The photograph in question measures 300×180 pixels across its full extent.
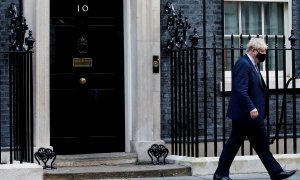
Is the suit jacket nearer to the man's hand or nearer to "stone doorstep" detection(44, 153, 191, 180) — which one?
the man's hand

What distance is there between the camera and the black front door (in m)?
11.6

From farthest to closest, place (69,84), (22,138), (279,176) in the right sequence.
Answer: (69,84) < (22,138) < (279,176)

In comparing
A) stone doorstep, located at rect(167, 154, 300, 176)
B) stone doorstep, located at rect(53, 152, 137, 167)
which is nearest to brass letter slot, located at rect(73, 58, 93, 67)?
stone doorstep, located at rect(53, 152, 137, 167)

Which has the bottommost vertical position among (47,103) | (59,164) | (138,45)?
(59,164)

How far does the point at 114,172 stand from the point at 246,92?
7.41 feet

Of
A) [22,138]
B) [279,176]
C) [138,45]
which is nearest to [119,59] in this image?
[138,45]

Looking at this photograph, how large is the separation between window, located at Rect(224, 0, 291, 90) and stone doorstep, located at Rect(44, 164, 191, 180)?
2.26 m

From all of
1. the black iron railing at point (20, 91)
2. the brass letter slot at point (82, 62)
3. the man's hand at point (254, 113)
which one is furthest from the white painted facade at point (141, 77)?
the man's hand at point (254, 113)

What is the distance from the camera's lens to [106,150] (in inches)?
469

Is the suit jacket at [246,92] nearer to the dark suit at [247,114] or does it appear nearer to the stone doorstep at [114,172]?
the dark suit at [247,114]

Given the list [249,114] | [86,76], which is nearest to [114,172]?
[86,76]

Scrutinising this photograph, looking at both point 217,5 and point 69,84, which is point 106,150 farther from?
point 217,5

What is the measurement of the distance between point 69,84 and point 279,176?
3.78m

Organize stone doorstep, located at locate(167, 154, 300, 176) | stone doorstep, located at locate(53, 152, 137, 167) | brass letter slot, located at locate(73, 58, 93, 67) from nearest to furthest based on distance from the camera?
1. stone doorstep, located at locate(167, 154, 300, 176)
2. stone doorstep, located at locate(53, 152, 137, 167)
3. brass letter slot, located at locate(73, 58, 93, 67)
